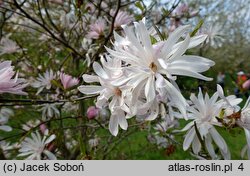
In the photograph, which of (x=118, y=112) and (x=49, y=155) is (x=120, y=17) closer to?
(x=49, y=155)

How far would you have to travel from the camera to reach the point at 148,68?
756 mm

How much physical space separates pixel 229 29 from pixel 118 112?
8.06 metres

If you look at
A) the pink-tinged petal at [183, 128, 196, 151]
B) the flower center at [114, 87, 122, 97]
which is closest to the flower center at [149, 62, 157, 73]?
the flower center at [114, 87, 122, 97]

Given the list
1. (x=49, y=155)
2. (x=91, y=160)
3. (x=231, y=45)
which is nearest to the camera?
(x=91, y=160)

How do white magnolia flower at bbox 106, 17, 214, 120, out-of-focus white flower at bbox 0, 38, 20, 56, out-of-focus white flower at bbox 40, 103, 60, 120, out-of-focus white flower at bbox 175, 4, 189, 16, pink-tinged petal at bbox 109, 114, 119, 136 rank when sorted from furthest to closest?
out-of-focus white flower at bbox 0, 38, 20, 56, out-of-focus white flower at bbox 175, 4, 189, 16, out-of-focus white flower at bbox 40, 103, 60, 120, pink-tinged petal at bbox 109, 114, 119, 136, white magnolia flower at bbox 106, 17, 214, 120

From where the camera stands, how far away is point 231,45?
9.38 meters

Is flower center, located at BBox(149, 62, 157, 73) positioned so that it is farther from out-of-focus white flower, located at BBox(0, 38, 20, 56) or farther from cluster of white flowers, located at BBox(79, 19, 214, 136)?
out-of-focus white flower, located at BBox(0, 38, 20, 56)

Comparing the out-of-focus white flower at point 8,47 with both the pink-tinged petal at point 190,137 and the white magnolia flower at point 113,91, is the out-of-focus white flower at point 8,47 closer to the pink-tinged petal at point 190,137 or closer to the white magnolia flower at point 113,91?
the white magnolia flower at point 113,91

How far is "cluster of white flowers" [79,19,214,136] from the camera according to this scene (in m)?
0.72

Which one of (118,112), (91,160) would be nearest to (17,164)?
(91,160)

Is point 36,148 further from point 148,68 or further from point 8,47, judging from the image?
point 8,47

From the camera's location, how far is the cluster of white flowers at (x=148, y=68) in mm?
724

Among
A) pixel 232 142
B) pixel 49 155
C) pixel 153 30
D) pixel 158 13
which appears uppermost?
pixel 158 13

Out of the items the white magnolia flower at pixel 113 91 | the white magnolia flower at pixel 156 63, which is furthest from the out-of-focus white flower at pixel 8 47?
the white magnolia flower at pixel 156 63
